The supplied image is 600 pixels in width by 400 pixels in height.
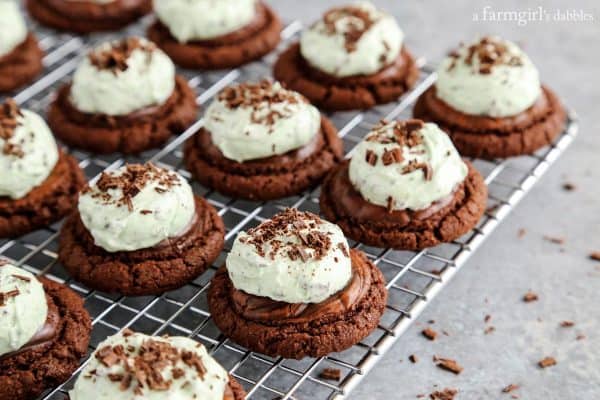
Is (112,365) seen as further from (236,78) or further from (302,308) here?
(236,78)

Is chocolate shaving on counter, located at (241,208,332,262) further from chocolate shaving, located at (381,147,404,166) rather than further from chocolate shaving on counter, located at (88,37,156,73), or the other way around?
chocolate shaving on counter, located at (88,37,156,73)

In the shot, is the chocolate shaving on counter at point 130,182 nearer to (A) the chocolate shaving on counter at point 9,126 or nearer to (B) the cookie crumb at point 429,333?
(A) the chocolate shaving on counter at point 9,126

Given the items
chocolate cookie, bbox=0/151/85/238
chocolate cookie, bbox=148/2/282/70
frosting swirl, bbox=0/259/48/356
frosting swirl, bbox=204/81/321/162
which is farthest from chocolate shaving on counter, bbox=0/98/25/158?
chocolate cookie, bbox=148/2/282/70

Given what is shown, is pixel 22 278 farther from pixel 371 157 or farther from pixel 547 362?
pixel 547 362

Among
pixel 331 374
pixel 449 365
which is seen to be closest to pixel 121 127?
pixel 331 374

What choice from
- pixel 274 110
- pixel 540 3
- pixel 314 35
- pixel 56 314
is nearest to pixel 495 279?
pixel 274 110

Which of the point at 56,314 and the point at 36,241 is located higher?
the point at 56,314
